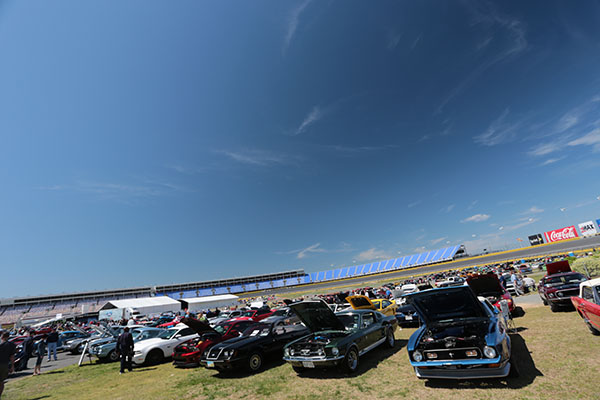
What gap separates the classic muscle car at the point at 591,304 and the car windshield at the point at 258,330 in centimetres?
939

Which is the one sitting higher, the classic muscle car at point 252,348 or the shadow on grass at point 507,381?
the classic muscle car at point 252,348

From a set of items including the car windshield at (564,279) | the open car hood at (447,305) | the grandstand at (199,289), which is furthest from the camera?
the grandstand at (199,289)

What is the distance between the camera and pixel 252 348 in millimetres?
8570

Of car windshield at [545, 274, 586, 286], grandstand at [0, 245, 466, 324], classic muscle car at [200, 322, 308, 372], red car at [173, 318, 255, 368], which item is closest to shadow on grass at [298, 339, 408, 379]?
classic muscle car at [200, 322, 308, 372]

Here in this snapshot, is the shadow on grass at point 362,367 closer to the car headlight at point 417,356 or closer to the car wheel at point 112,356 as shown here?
the car headlight at point 417,356

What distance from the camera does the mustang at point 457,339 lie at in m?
5.00

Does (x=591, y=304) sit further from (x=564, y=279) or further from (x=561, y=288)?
(x=564, y=279)

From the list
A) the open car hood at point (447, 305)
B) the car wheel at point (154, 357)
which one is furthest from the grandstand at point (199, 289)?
the open car hood at point (447, 305)

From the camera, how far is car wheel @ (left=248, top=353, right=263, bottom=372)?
331 inches

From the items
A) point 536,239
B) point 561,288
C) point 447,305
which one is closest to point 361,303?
point 561,288

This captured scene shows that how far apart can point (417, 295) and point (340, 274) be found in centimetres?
12169

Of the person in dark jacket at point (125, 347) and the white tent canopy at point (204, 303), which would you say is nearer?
the person in dark jacket at point (125, 347)

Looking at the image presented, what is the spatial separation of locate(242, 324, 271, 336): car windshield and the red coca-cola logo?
341 feet

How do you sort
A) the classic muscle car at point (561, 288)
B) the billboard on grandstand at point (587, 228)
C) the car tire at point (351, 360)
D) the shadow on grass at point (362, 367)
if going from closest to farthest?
1. the car tire at point (351, 360)
2. the shadow on grass at point (362, 367)
3. the classic muscle car at point (561, 288)
4. the billboard on grandstand at point (587, 228)
